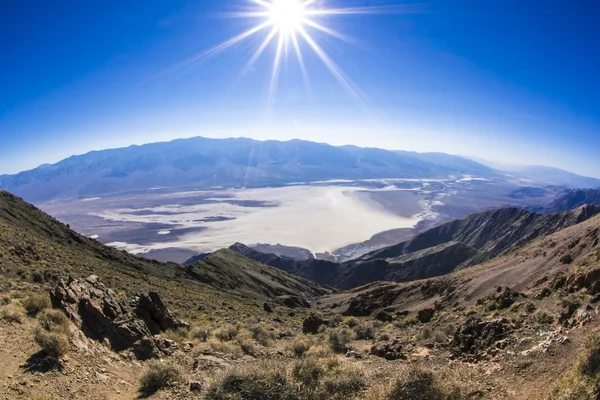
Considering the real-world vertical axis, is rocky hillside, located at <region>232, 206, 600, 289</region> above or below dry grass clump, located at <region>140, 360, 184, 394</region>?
below

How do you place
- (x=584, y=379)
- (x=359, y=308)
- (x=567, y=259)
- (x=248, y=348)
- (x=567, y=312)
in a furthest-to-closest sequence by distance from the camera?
(x=359, y=308), (x=567, y=259), (x=248, y=348), (x=567, y=312), (x=584, y=379)

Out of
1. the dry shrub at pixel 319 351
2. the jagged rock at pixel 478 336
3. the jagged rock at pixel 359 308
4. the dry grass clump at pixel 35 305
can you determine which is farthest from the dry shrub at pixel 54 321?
the jagged rock at pixel 359 308

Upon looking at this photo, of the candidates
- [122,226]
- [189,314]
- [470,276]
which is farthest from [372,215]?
[189,314]

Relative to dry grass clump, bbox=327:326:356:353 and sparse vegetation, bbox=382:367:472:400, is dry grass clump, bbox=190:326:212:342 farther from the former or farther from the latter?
sparse vegetation, bbox=382:367:472:400

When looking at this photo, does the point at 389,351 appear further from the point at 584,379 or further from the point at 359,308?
the point at 359,308

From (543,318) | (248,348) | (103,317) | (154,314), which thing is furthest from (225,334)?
(543,318)

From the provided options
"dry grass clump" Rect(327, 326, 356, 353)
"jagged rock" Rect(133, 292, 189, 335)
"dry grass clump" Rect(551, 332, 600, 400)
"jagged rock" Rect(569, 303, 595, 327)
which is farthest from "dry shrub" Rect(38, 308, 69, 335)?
"jagged rock" Rect(569, 303, 595, 327)

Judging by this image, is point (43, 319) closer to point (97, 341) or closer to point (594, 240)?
point (97, 341)
